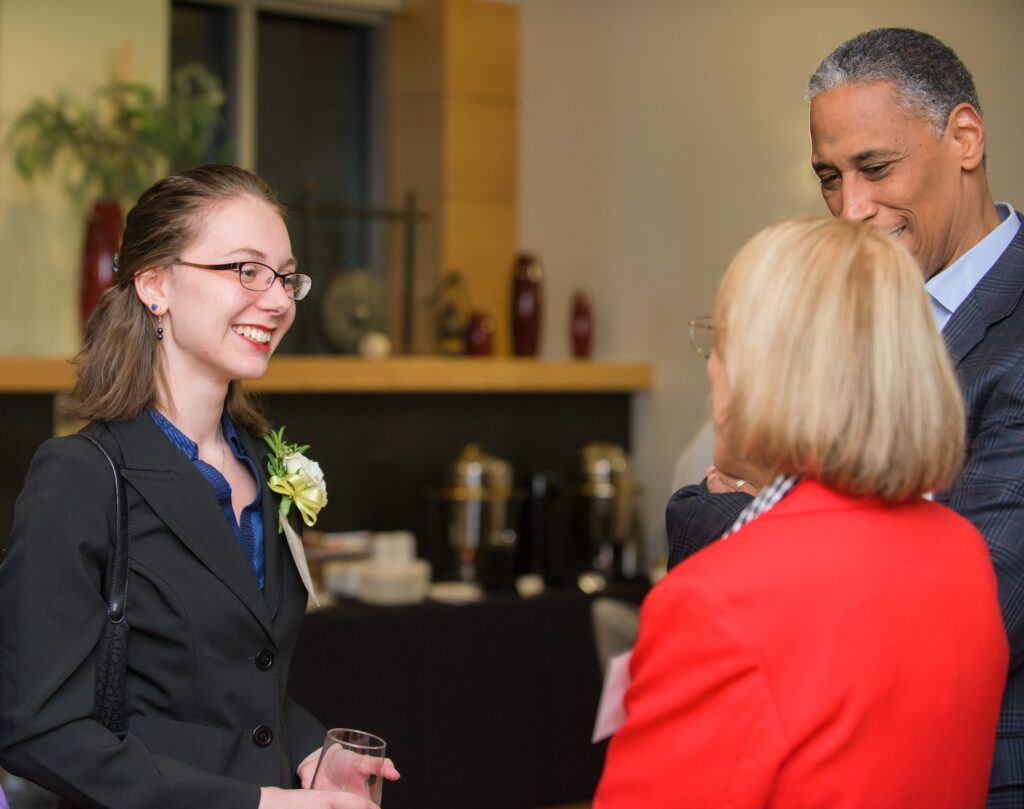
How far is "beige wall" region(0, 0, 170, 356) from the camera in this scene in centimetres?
454

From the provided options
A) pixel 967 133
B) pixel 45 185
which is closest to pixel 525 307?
pixel 45 185

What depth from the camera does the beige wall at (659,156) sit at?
4500 mm

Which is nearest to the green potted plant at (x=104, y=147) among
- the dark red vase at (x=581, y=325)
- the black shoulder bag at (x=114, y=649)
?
the dark red vase at (x=581, y=325)

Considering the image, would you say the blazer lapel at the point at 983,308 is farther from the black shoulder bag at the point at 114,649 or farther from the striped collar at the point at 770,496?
the black shoulder bag at the point at 114,649

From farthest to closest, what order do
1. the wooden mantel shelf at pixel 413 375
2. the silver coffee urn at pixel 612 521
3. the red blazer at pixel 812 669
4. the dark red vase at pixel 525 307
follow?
the dark red vase at pixel 525 307 → the silver coffee urn at pixel 612 521 → the wooden mantel shelf at pixel 413 375 → the red blazer at pixel 812 669

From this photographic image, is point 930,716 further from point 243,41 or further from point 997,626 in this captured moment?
point 243,41

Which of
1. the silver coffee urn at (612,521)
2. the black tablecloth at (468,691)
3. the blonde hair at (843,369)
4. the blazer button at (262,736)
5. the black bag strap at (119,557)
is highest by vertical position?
the blonde hair at (843,369)

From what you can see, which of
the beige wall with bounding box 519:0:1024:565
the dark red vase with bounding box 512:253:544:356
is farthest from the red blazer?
the dark red vase with bounding box 512:253:544:356

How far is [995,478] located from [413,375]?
3569mm

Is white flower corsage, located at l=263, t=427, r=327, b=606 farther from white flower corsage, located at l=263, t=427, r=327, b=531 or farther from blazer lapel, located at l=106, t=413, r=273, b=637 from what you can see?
blazer lapel, located at l=106, t=413, r=273, b=637

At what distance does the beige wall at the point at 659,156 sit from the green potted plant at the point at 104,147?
61.8 inches

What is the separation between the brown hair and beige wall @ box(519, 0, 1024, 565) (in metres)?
2.62

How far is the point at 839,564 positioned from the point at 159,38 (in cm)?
431

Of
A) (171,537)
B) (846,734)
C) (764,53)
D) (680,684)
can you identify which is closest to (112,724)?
(171,537)
